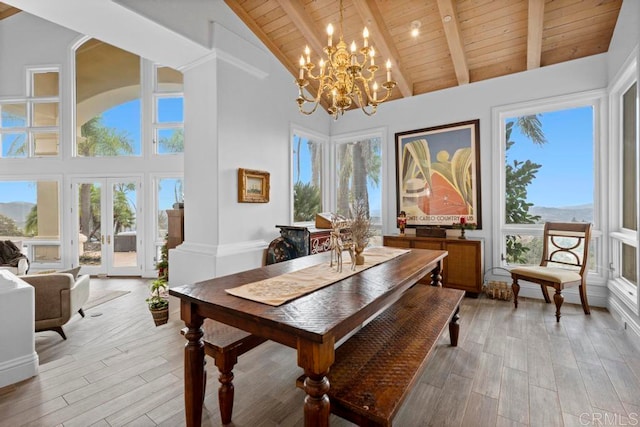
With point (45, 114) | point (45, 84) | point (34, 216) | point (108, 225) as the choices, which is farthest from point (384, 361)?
point (45, 84)

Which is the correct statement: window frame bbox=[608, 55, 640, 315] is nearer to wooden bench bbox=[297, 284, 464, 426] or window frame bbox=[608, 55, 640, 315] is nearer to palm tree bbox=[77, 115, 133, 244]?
wooden bench bbox=[297, 284, 464, 426]

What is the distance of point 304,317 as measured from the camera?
3.92ft

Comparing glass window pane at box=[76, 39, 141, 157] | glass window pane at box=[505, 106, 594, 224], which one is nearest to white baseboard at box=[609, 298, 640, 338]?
glass window pane at box=[505, 106, 594, 224]

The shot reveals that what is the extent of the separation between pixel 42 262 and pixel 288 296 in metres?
7.55

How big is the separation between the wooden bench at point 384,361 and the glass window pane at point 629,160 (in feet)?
7.93

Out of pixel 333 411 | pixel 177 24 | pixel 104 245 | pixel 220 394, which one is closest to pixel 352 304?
pixel 333 411

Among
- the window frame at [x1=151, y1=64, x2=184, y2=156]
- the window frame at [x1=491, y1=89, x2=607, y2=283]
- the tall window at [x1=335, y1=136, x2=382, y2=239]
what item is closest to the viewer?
the window frame at [x1=491, y1=89, x2=607, y2=283]

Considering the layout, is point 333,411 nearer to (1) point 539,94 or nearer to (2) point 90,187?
(1) point 539,94

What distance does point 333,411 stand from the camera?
123 centimetres

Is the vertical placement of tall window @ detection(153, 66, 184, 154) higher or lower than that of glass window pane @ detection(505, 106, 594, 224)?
higher

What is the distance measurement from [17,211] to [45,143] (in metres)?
1.63

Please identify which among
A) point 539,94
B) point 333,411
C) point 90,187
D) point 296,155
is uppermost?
point 539,94

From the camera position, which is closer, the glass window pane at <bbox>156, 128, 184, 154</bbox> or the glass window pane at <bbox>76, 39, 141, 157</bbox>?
the glass window pane at <bbox>156, 128, 184, 154</bbox>

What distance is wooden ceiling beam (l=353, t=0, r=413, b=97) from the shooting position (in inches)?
135
